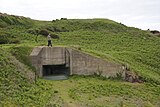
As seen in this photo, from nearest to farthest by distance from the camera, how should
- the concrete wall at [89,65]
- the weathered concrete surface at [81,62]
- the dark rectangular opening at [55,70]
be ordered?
the weathered concrete surface at [81,62]
the concrete wall at [89,65]
the dark rectangular opening at [55,70]

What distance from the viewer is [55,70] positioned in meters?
27.5

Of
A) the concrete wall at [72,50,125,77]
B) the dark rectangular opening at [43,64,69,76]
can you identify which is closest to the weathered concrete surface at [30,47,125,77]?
the concrete wall at [72,50,125,77]

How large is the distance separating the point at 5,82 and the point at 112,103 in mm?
6569

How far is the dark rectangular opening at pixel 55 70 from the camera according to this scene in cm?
2651

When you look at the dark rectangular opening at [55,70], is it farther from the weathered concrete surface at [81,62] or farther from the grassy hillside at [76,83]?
the grassy hillside at [76,83]

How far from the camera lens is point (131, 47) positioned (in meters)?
39.3

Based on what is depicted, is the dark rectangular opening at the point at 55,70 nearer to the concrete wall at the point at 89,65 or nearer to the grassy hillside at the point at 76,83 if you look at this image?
the concrete wall at the point at 89,65

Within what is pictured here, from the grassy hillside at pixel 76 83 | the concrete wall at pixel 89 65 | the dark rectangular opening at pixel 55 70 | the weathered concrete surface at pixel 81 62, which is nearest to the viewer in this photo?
the grassy hillside at pixel 76 83

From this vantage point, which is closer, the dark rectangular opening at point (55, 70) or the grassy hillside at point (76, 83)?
the grassy hillside at point (76, 83)

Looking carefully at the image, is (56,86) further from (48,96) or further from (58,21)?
(58,21)

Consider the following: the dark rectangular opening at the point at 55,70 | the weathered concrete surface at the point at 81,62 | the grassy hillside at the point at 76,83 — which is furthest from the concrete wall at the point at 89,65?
the dark rectangular opening at the point at 55,70

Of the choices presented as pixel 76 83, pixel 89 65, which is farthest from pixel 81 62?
pixel 76 83

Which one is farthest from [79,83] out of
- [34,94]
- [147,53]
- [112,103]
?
[147,53]

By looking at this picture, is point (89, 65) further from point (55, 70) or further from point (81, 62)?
point (55, 70)
